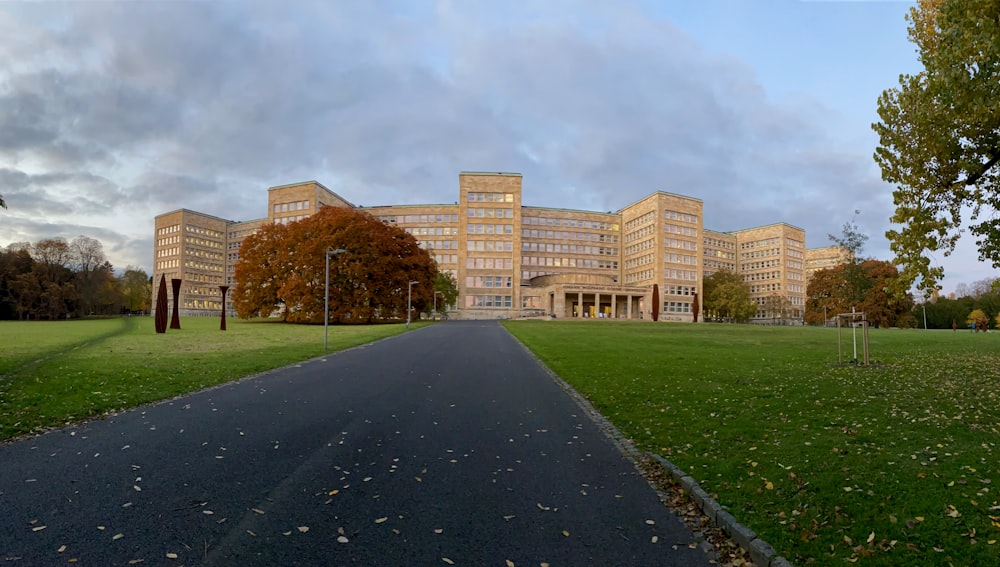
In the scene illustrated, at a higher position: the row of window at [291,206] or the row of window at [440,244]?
the row of window at [291,206]

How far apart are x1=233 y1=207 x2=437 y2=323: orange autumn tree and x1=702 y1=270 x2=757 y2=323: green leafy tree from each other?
63.8m

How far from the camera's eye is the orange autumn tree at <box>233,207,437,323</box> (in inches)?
2501

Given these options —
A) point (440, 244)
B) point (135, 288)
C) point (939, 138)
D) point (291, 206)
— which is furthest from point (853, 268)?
point (135, 288)

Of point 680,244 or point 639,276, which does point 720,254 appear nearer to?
point 680,244

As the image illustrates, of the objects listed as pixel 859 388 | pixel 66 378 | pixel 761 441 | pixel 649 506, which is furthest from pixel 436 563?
pixel 66 378

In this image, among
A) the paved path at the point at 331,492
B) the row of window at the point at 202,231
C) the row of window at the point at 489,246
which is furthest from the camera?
the row of window at the point at 202,231

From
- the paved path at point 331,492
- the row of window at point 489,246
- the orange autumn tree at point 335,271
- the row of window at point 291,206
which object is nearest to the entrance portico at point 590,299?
the row of window at point 489,246

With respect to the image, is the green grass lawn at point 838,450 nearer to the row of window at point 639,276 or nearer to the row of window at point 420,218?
the row of window at point 639,276

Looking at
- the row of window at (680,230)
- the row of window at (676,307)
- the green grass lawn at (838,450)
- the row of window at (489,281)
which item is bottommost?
the green grass lawn at (838,450)

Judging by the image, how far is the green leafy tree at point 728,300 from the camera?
328 ft

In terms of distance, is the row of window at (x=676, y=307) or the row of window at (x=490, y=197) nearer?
the row of window at (x=676, y=307)

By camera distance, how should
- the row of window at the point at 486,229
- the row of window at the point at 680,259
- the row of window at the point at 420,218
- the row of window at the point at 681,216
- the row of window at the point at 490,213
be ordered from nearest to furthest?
the row of window at the point at 680,259
the row of window at the point at 681,216
the row of window at the point at 486,229
the row of window at the point at 490,213
the row of window at the point at 420,218

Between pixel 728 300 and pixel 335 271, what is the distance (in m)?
77.8

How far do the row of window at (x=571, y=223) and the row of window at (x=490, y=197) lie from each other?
30.6 ft
